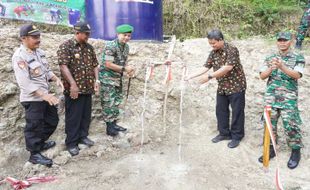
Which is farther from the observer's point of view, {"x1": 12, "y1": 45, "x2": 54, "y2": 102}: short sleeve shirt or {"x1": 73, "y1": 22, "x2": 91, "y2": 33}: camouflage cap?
{"x1": 73, "y1": 22, "x2": 91, "y2": 33}: camouflage cap

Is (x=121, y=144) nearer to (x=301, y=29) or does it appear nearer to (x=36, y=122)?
(x=36, y=122)

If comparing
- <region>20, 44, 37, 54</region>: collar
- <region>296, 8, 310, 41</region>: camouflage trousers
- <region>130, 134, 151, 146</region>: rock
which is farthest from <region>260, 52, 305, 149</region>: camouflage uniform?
<region>296, 8, 310, 41</region>: camouflage trousers

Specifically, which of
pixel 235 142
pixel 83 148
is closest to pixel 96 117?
pixel 83 148

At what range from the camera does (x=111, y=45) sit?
5027 millimetres

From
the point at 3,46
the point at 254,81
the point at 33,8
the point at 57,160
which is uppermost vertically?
the point at 33,8

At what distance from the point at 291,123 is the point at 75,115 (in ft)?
8.98

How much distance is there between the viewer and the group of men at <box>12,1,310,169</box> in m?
4.26

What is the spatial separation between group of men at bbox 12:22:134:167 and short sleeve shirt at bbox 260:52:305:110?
1901 millimetres

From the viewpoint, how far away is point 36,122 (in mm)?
4363

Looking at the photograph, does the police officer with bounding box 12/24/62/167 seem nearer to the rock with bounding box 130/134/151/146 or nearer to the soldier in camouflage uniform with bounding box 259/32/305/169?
the rock with bounding box 130/134/151/146

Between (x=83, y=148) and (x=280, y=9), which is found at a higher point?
(x=280, y=9)

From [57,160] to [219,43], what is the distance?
8.44 ft

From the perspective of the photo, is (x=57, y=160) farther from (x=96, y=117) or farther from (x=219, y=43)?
(x=219, y=43)

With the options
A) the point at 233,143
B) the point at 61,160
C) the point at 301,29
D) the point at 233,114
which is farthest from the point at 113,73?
the point at 301,29
